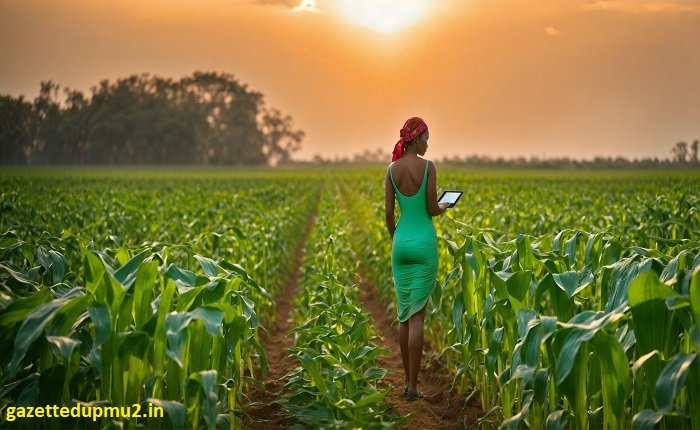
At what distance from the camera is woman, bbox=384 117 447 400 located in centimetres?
586

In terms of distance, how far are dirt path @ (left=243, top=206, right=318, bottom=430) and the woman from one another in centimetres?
115

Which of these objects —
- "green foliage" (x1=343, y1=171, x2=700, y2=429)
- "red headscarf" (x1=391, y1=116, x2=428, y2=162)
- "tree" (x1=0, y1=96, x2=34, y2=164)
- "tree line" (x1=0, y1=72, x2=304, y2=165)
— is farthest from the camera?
"tree line" (x1=0, y1=72, x2=304, y2=165)

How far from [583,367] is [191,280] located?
2.64 meters

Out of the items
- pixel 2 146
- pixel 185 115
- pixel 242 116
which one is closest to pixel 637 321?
pixel 2 146

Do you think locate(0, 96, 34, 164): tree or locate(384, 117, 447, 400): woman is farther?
locate(0, 96, 34, 164): tree

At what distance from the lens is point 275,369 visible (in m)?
7.58

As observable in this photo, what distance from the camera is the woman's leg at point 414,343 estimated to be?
592 centimetres

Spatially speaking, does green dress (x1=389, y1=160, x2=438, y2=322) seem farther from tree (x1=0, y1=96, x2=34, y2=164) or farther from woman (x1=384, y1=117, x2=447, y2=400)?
tree (x1=0, y1=96, x2=34, y2=164)

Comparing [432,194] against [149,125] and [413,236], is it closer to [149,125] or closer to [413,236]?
[413,236]

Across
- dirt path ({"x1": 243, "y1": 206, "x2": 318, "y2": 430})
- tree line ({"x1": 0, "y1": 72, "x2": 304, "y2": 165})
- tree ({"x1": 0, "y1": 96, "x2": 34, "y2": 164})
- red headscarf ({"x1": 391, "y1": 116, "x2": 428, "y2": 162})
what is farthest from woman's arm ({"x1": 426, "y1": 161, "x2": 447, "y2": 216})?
tree line ({"x1": 0, "y1": 72, "x2": 304, "y2": 165})

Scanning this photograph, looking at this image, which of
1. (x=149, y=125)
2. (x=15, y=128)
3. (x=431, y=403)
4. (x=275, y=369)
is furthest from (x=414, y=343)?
(x=149, y=125)

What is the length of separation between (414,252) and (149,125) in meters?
100

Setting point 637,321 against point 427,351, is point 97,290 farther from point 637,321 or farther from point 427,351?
point 427,351

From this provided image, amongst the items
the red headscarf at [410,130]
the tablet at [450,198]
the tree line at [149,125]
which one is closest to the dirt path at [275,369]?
the tablet at [450,198]
